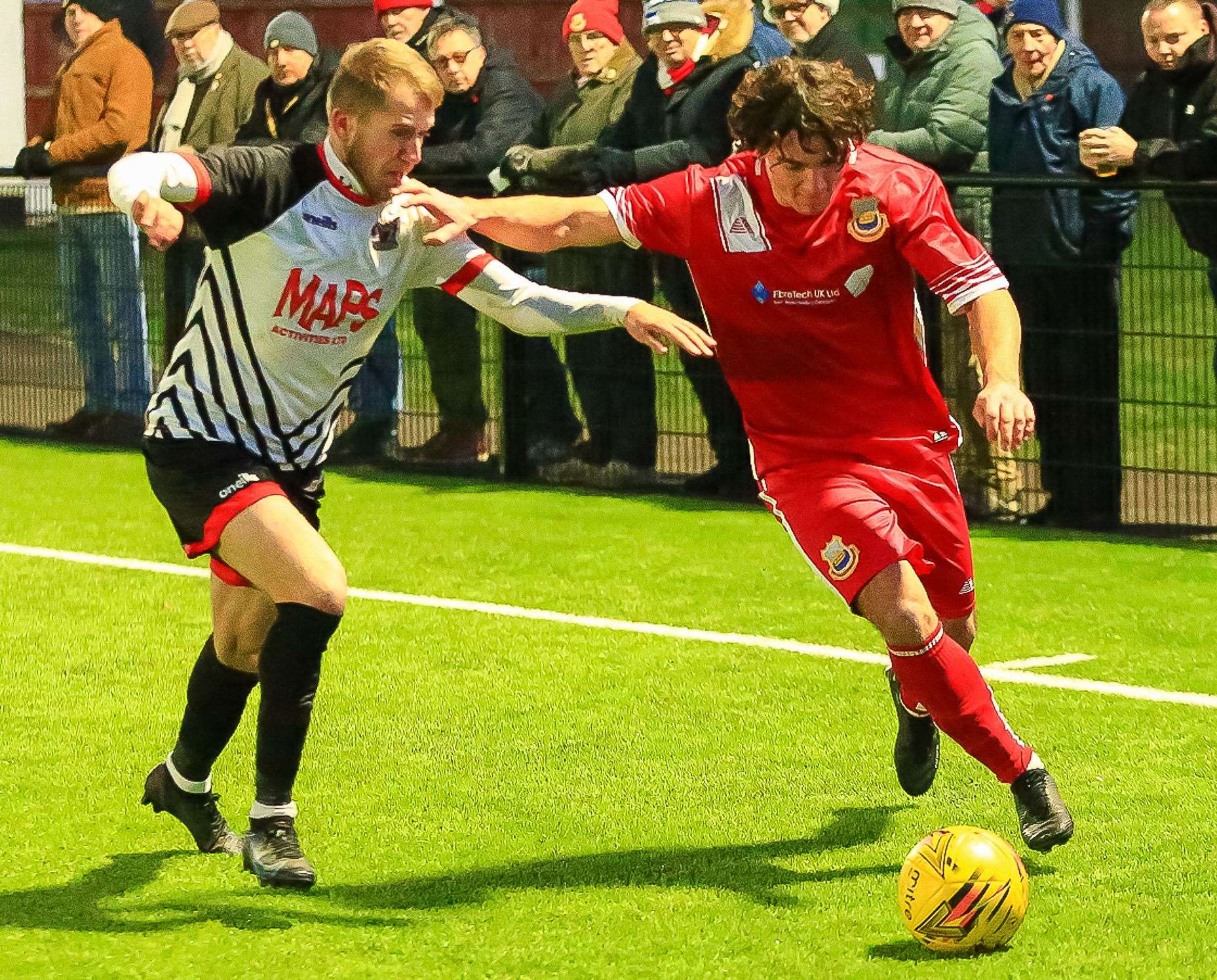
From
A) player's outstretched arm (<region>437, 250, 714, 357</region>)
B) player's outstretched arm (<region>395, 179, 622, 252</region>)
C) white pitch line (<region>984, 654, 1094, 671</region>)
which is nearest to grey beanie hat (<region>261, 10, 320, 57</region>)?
white pitch line (<region>984, 654, 1094, 671</region>)

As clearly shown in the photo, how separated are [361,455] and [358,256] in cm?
774

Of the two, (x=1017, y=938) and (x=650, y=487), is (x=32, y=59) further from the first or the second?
(x=1017, y=938)

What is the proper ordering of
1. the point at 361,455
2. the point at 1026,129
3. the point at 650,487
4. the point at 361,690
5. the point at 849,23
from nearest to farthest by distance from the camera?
the point at 361,690, the point at 1026,129, the point at 650,487, the point at 361,455, the point at 849,23

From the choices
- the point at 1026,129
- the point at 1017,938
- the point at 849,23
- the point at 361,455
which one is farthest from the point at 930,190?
the point at 849,23

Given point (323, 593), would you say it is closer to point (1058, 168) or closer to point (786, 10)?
point (1058, 168)

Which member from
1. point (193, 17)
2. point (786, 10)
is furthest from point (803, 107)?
point (193, 17)

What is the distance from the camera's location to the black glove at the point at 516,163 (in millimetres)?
11539

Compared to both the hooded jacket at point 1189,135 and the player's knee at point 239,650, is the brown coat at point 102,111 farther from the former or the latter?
the player's knee at point 239,650

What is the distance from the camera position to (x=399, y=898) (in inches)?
217

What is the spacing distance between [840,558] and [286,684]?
1.50m

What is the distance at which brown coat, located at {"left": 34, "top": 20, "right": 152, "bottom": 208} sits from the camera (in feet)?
46.1

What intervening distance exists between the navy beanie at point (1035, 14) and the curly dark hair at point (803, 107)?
4942 millimetres

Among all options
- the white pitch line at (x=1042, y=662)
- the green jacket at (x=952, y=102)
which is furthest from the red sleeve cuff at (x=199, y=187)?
the green jacket at (x=952, y=102)

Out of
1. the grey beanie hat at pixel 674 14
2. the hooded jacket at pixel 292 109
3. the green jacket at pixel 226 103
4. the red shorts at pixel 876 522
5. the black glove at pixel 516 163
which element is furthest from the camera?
the green jacket at pixel 226 103
